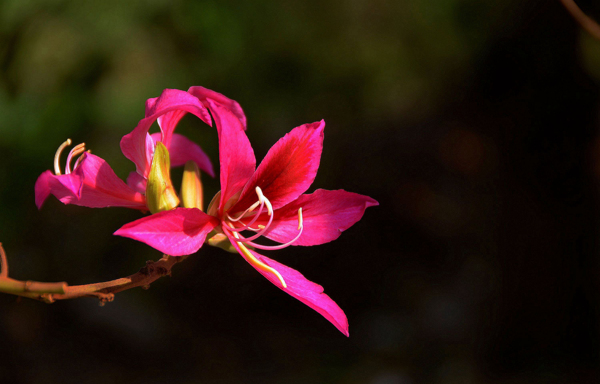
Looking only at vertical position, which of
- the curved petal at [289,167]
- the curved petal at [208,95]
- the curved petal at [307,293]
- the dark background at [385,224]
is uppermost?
the curved petal at [208,95]

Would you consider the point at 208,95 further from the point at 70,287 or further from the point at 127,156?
the point at 70,287

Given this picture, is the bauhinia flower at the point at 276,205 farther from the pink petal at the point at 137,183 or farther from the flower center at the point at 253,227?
the pink petal at the point at 137,183

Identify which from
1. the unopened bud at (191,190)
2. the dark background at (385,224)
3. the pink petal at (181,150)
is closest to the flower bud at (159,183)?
the unopened bud at (191,190)

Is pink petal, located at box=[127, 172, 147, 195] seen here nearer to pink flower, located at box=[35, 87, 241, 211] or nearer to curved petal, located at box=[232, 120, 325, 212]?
pink flower, located at box=[35, 87, 241, 211]

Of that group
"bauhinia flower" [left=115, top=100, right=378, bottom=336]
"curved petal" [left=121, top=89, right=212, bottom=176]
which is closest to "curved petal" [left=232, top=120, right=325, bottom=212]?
"bauhinia flower" [left=115, top=100, right=378, bottom=336]

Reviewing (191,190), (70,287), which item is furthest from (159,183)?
(70,287)

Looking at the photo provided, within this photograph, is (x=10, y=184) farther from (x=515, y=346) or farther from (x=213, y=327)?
(x=515, y=346)
